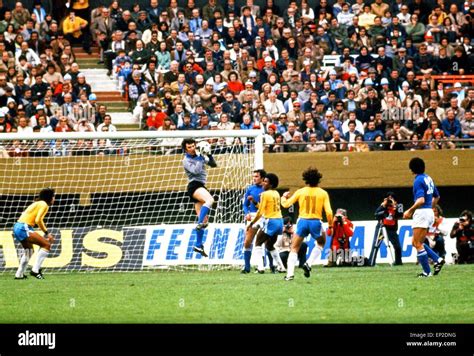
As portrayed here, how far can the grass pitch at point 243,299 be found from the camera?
528 inches

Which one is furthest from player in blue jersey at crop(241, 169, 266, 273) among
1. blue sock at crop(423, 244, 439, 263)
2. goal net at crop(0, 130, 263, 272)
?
blue sock at crop(423, 244, 439, 263)

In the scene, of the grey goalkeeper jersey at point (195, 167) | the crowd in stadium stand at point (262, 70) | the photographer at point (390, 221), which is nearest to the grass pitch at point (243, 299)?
the grey goalkeeper jersey at point (195, 167)

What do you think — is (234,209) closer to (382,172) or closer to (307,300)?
(382,172)

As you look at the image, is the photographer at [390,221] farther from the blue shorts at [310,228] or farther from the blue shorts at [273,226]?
the blue shorts at [310,228]

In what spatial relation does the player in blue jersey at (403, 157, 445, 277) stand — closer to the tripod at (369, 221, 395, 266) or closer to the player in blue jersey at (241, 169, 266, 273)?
the player in blue jersey at (241, 169, 266, 273)

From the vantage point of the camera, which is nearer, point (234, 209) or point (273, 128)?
point (234, 209)

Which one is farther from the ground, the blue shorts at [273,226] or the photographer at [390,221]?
the photographer at [390,221]

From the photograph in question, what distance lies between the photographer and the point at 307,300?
14898 millimetres

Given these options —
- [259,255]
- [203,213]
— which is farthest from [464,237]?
[203,213]

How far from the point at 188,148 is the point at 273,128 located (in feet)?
21.5

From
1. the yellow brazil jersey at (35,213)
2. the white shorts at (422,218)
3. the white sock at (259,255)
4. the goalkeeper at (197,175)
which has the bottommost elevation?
the white shorts at (422,218)

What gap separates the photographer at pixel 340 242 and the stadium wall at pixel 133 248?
2350 mm
